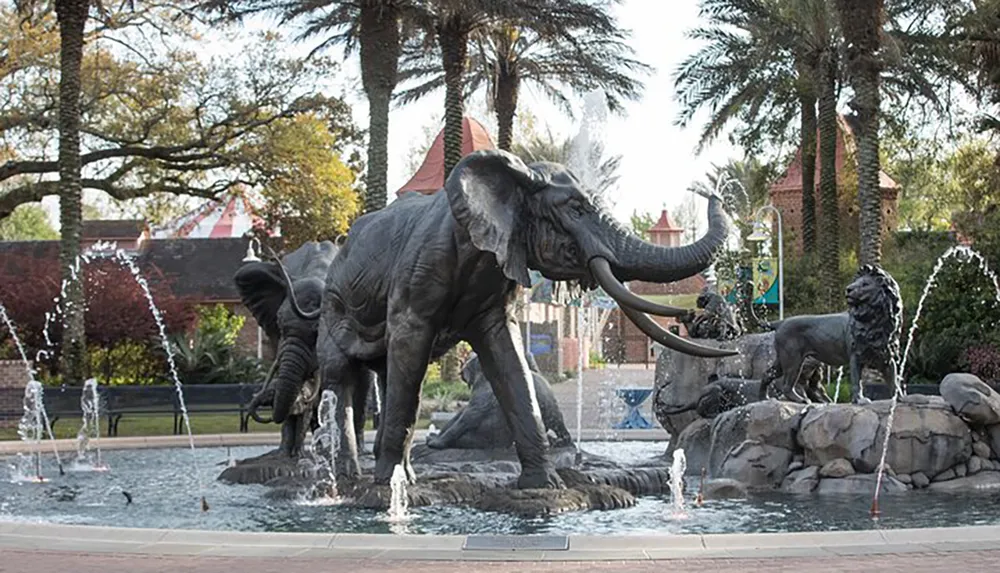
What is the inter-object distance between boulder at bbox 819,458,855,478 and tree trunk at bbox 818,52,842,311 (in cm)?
2218

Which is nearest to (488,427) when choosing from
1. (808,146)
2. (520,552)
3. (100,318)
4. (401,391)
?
(401,391)

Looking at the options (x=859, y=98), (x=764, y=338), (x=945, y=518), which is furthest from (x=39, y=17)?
(x=945, y=518)

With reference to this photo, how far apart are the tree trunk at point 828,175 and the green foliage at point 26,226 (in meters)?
67.0

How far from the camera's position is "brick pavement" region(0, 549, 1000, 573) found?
21.2 ft

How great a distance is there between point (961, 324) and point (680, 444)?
17.8 metres

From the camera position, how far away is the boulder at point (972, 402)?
1109cm

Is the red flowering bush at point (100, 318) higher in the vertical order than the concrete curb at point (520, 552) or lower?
higher

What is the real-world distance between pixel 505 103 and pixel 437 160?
71.4ft

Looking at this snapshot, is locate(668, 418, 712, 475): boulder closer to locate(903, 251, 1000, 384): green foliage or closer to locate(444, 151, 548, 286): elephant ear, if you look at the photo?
locate(444, 151, 548, 286): elephant ear

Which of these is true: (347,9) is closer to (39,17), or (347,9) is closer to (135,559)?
(39,17)

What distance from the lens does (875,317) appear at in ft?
38.4

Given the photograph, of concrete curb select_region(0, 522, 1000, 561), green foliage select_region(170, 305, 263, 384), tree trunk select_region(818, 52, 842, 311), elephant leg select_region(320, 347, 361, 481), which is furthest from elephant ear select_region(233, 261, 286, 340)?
tree trunk select_region(818, 52, 842, 311)

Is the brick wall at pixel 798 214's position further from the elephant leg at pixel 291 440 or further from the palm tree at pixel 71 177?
the elephant leg at pixel 291 440

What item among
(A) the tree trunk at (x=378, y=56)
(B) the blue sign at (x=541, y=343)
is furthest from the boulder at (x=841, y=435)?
(B) the blue sign at (x=541, y=343)
